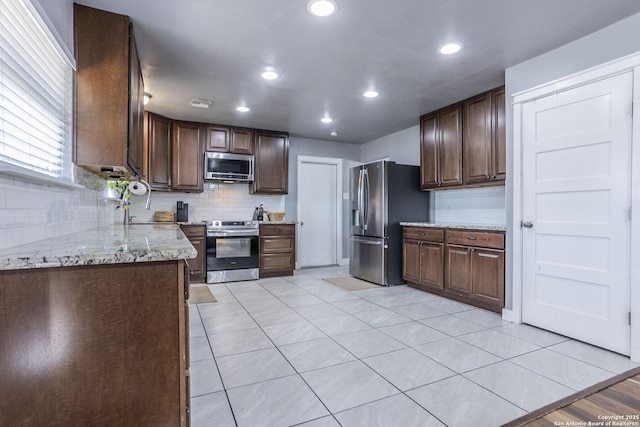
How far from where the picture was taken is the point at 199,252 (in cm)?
470

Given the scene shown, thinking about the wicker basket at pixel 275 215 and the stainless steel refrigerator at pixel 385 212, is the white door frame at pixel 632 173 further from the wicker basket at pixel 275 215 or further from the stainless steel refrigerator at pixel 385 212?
the wicker basket at pixel 275 215

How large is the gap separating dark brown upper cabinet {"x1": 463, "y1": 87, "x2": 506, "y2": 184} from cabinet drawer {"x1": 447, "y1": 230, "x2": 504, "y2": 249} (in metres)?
0.59

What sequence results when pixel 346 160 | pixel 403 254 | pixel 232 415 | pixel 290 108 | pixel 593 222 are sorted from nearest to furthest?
1. pixel 232 415
2. pixel 593 222
3. pixel 290 108
4. pixel 403 254
5. pixel 346 160

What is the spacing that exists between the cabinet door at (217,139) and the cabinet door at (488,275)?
376cm

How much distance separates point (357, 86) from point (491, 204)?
210 cm

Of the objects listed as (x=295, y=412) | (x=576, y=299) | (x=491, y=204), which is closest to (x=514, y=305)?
(x=576, y=299)

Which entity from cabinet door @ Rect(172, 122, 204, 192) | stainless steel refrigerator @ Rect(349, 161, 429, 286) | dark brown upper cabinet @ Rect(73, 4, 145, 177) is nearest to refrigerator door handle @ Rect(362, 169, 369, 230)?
stainless steel refrigerator @ Rect(349, 161, 429, 286)

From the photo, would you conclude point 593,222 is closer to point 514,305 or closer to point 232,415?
point 514,305

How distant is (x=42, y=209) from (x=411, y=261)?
12.7 ft

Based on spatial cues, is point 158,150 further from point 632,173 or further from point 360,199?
point 632,173

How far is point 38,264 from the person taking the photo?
1026 mm

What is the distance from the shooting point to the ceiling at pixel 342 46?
220 centimetres

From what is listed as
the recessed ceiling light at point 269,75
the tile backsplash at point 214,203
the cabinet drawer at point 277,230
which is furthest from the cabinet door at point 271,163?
the recessed ceiling light at point 269,75

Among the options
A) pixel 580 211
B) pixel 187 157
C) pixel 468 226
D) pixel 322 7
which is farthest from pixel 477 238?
pixel 187 157
